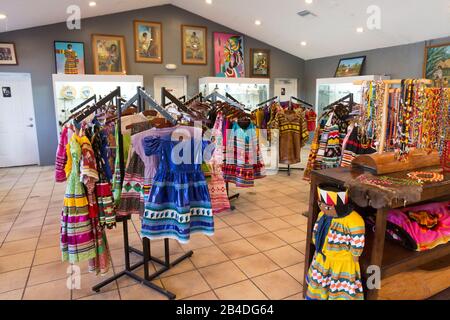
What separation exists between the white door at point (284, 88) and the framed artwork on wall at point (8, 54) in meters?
6.40

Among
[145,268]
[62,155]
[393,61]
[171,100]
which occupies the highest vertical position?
[393,61]

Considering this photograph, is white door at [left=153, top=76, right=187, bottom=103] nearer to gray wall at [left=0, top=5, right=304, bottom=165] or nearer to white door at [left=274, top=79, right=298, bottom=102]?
gray wall at [left=0, top=5, right=304, bottom=165]

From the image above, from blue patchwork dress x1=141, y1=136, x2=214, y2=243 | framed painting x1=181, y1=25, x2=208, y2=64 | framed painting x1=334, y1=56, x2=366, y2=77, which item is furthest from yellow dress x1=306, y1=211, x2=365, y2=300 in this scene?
framed painting x1=181, y1=25, x2=208, y2=64

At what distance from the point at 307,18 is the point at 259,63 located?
2534mm

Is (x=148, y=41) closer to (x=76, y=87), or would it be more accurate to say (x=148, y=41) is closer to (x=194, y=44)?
(x=194, y=44)

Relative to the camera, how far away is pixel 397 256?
2.09 meters

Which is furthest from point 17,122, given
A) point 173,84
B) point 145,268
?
point 145,268

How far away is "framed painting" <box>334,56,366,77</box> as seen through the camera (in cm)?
752

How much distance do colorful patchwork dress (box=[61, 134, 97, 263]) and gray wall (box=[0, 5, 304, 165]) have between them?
223 inches

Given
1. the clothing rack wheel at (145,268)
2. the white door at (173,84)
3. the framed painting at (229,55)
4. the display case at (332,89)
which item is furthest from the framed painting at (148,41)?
the clothing rack wheel at (145,268)

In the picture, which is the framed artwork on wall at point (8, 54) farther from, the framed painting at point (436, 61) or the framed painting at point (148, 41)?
the framed painting at point (436, 61)

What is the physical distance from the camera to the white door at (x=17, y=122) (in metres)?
6.84
